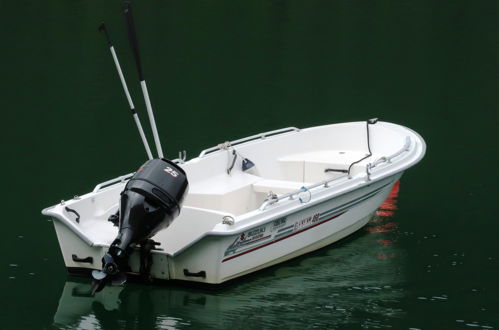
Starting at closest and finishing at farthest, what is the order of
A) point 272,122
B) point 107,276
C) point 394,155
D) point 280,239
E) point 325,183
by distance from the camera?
point 107,276 → point 280,239 → point 325,183 → point 394,155 → point 272,122

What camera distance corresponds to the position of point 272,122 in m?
17.9

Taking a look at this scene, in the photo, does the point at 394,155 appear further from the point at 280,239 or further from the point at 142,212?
the point at 142,212

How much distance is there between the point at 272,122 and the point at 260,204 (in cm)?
697

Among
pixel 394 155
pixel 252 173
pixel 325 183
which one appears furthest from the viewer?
pixel 252 173

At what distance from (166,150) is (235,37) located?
11.4 metres

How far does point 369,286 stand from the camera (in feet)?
31.9

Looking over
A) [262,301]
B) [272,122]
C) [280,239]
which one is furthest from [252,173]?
[272,122]

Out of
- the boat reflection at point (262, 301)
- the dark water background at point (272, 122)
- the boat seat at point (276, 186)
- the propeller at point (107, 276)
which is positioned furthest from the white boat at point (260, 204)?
the propeller at point (107, 276)

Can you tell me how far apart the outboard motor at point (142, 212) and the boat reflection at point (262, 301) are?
0.43 metres

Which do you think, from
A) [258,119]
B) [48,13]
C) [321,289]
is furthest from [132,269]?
[48,13]

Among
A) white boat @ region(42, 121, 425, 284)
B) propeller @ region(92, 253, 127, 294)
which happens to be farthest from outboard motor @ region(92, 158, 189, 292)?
white boat @ region(42, 121, 425, 284)

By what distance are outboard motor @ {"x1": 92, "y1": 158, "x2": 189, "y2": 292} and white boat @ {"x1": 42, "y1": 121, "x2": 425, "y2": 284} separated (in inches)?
12.7

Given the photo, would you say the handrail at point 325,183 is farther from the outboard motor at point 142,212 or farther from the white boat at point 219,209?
the outboard motor at point 142,212

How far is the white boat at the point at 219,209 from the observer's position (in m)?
8.94
